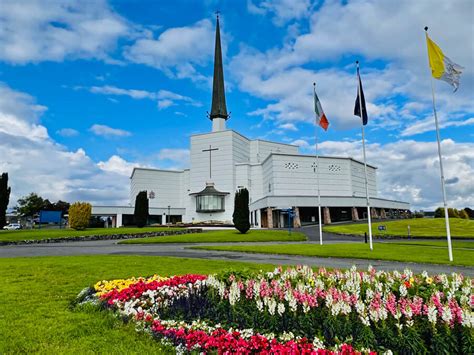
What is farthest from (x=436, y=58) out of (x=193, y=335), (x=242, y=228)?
(x=242, y=228)

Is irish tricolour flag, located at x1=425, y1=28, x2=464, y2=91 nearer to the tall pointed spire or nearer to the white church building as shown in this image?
the white church building

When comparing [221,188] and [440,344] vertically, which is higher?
[221,188]

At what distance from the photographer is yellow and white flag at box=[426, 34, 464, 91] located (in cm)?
1517

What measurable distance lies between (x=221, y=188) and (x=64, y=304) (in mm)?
63469

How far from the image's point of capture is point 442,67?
1542 cm

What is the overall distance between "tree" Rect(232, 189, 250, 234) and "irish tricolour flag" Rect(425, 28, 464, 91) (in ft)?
81.3

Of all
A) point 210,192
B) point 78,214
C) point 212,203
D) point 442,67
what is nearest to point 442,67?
point 442,67

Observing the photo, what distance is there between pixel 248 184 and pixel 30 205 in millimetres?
51968

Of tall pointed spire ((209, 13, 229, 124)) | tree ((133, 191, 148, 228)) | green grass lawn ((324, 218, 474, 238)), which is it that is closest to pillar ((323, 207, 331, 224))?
green grass lawn ((324, 218, 474, 238))

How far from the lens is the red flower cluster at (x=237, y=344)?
3.70 m

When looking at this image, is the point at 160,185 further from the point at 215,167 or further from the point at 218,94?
the point at 218,94

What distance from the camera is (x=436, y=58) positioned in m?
15.8

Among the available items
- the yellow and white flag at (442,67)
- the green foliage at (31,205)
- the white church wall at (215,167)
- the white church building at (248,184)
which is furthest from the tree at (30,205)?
the yellow and white flag at (442,67)

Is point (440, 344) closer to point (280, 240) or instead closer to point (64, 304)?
point (64, 304)
